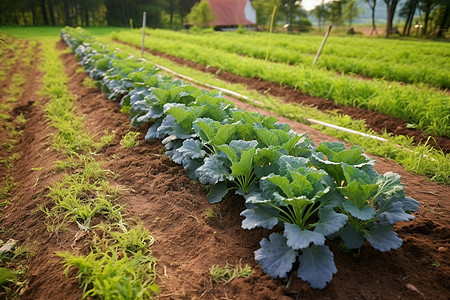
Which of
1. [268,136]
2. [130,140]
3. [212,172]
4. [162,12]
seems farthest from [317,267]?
[162,12]

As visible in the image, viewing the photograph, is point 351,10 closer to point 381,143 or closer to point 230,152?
point 381,143

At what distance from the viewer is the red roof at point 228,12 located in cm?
2873

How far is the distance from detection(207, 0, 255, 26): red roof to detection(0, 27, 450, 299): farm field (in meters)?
28.3

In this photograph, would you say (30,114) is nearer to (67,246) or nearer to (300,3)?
(67,246)

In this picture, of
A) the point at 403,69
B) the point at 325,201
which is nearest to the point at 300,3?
the point at 403,69

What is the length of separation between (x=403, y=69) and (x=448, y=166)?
4239mm

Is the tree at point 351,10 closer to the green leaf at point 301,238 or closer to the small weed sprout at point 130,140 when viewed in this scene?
the small weed sprout at point 130,140

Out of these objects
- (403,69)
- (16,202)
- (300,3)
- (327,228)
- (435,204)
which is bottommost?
(16,202)

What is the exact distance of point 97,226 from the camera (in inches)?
75.4

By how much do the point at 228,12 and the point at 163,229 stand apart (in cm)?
3188

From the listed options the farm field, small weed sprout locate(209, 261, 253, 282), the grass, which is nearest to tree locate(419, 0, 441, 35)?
the grass

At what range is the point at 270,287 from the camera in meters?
1.44

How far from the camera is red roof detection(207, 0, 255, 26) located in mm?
28734

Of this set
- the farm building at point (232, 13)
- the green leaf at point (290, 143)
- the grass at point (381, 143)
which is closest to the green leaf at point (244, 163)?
the green leaf at point (290, 143)
